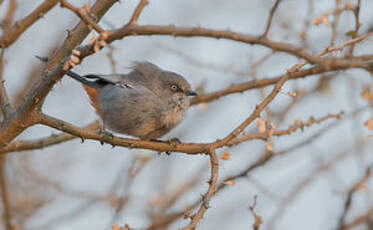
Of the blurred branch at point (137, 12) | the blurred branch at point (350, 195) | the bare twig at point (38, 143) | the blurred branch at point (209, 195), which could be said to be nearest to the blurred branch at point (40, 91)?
the blurred branch at point (137, 12)

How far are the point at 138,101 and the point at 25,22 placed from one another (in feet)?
6.07

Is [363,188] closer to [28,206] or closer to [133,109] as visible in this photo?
[133,109]

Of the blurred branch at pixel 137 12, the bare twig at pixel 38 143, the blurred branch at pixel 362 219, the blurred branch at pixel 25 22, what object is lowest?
the bare twig at pixel 38 143

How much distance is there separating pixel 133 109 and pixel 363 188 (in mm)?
2289

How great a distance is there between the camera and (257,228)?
3562mm

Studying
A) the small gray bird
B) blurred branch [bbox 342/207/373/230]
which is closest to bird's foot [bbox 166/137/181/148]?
the small gray bird

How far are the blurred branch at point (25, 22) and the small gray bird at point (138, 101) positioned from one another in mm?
1494

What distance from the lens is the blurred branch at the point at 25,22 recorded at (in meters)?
3.52

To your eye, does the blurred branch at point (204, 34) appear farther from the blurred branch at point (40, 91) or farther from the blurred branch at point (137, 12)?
the blurred branch at point (40, 91)

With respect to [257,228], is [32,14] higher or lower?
higher

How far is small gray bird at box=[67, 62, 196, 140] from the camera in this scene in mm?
5316

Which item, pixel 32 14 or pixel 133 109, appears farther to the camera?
pixel 133 109

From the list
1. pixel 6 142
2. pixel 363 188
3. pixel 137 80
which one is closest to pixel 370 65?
pixel 363 188

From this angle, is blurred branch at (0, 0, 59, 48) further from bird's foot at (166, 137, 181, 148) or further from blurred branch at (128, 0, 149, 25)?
bird's foot at (166, 137, 181, 148)
